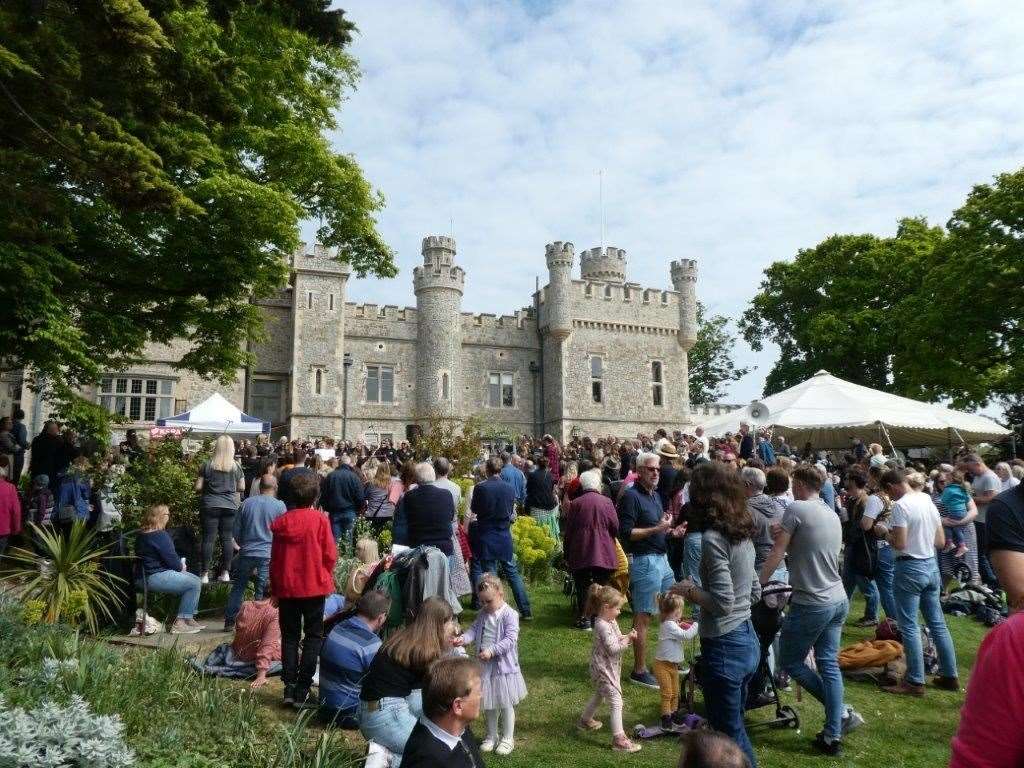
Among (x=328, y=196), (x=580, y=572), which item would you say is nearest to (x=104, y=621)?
(x=580, y=572)

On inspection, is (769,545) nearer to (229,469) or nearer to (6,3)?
(229,469)

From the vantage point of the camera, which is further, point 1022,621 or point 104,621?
point 104,621

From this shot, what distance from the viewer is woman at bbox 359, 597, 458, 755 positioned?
13.0ft

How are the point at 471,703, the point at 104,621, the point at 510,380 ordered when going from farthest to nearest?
the point at 510,380
the point at 104,621
the point at 471,703

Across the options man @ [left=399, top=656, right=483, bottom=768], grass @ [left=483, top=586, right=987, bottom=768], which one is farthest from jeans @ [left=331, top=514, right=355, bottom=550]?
man @ [left=399, top=656, right=483, bottom=768]

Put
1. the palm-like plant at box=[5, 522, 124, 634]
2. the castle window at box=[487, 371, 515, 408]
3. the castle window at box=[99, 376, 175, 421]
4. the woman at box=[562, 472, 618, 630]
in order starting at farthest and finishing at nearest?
the castle window at box=[487, 371, 515, 408], the castle window at box=[99, 376, 175, 421], the woman at box=[562, 472, 618, 630], the palm-like plant at box=[5, 522, 124, 634]

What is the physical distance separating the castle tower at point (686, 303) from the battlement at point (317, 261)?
1609 cm

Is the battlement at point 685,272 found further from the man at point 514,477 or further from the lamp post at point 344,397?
the man at point 514,477

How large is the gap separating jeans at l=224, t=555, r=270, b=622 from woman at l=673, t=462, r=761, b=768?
4.58 meters

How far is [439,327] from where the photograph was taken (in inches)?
1256

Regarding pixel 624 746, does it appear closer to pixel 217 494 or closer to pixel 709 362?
pixel 217 494

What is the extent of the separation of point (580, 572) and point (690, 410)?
31.0m

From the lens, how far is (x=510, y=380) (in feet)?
110

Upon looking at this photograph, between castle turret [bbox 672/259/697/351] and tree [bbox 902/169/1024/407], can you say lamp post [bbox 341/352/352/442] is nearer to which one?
castle turret [bbox 672/259/697/351]
